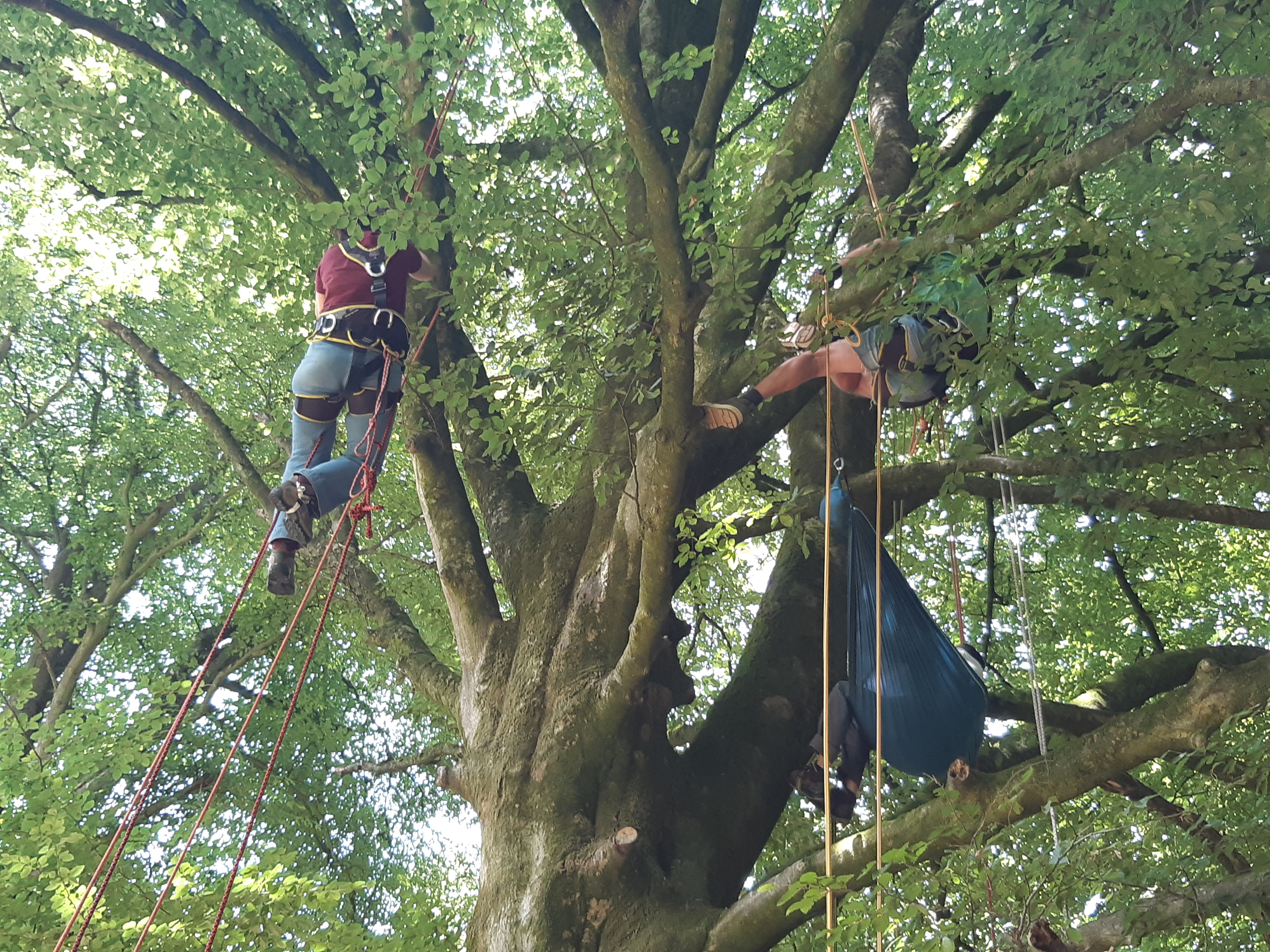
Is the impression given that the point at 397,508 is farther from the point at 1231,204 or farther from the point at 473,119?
the point at 1231,204

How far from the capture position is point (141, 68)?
590 cm

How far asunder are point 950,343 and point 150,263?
7.13 meters

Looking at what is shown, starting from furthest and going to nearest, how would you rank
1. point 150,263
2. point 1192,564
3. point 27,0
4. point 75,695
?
point 75,695 → point 150,263 → point 1192,564 → point 27,0

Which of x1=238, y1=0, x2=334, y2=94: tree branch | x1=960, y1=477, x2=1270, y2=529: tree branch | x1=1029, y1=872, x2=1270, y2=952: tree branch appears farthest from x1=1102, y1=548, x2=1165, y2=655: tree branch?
x1=238, y1=0, x2=334, y2=94: tree branch

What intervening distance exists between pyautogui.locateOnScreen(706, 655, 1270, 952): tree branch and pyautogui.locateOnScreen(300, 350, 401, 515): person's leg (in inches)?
95.6

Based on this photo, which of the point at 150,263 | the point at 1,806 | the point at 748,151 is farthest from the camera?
the point at 150,263

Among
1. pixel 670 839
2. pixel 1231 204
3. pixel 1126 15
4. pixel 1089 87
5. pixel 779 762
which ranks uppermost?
pixel 1089 87

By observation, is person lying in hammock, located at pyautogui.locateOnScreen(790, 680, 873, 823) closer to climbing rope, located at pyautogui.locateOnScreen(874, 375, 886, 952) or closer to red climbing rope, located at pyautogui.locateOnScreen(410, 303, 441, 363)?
climbing rope, located at pyautogui.locateOnScreen(874, 375, 886, 952)

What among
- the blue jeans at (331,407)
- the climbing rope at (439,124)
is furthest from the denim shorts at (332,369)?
the climbing rope at (439,124)

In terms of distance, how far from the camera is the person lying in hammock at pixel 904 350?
325 cm

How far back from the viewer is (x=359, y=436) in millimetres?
4383

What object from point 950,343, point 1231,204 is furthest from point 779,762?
point 1231,204

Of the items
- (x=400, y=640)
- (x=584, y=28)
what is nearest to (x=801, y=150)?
(x=584, y=28)

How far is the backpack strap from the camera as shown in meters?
4.00
